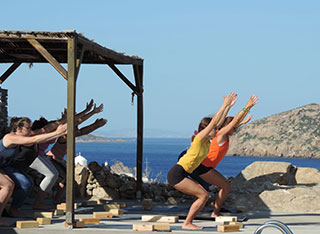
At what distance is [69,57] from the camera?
1027 cm

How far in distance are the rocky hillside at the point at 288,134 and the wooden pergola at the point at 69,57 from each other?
123443 millimetres

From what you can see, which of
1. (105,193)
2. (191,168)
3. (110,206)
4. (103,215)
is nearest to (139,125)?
(105,193)

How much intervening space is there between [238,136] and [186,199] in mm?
135182

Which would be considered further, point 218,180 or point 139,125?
point 139,125

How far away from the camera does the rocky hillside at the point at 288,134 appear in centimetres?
13675

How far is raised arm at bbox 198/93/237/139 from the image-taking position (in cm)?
955

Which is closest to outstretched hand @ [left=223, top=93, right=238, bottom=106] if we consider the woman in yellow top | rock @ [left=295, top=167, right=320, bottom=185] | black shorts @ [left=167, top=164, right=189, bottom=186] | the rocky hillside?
the woman in yellow top

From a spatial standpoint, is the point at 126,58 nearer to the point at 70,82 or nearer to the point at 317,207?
the point at 70,82

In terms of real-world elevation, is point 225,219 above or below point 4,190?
below

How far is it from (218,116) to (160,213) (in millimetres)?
3165

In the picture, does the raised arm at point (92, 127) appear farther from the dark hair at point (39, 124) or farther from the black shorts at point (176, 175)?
the black shorts at point (176, 175)

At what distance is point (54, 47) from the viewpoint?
12.1 meters

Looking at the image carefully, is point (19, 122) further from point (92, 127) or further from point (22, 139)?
point (92, 127)

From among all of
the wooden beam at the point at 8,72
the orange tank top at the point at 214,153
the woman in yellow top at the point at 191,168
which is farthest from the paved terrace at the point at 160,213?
the wooden beam at the point at 8,72
